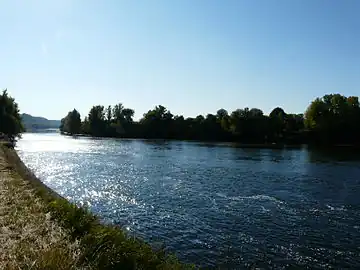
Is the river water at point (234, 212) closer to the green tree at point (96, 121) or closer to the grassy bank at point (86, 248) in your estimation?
the grassy bank at point (86, 248)

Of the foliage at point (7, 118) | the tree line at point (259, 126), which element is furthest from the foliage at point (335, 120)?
the foliage at point (7, 118)

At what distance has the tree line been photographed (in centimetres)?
12912

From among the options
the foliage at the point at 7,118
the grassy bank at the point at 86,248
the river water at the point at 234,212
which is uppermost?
the foliage at the point at 7,118

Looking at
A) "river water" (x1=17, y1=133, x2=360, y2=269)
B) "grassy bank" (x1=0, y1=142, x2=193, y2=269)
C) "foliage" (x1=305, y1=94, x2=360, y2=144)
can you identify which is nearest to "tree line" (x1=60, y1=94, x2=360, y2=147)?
"foliage" (x1=305, y1=94, x2=360, y2=144)

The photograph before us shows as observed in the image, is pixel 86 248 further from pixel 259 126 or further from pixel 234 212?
pixel 259 126

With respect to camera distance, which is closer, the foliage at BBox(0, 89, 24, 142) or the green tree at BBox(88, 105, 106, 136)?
the foliage at BBox(0, 89, 24, 142)

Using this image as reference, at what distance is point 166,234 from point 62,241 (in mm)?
9081

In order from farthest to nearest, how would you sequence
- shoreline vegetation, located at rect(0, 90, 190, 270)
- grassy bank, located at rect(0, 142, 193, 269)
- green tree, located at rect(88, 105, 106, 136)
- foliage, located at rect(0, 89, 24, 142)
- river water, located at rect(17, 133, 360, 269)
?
green tree, located at rect(88, 105, 106, 136), foliage, located at rect(0, 89, 24, 142), river water, located at rect(17, 133, 360, 269), grassy bank, located at rect(0, 142, 193, 269), shoreline vegetation, located at rect(0, 90, 190, 270)

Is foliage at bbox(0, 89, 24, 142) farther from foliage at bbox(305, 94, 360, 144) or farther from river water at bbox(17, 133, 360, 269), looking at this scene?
foliage at bbox(305, 94, 360, 144)

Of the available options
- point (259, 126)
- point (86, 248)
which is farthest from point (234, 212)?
point (259, 126)

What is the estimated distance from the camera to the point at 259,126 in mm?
140125

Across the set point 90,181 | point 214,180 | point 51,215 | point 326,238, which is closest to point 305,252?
point 326,238

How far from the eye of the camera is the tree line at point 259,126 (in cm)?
12912

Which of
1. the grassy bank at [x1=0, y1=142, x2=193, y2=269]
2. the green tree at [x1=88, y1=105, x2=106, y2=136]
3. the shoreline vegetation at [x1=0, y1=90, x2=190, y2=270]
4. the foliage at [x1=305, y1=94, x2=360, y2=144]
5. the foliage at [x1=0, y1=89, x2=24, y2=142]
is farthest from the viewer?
the green tree at [x1=88, y1=105, x2=106, y2=136]
